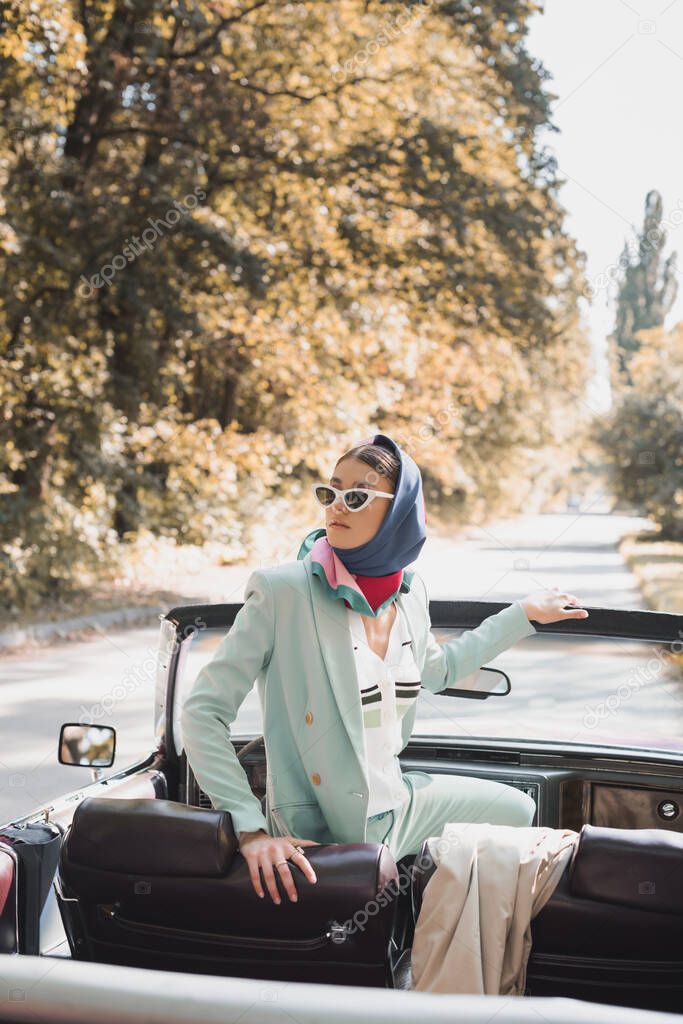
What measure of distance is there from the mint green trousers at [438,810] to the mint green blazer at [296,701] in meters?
0.12

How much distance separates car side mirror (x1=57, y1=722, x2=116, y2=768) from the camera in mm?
2971

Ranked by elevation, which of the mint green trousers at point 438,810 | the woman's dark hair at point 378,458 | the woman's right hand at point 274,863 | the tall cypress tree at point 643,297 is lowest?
the mint green trousers at point 438,810

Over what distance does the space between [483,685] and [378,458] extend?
985 millimetres

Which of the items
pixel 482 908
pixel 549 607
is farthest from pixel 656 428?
pixel 482 908

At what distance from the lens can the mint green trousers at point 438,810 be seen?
2416mm

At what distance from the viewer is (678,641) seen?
2.78m

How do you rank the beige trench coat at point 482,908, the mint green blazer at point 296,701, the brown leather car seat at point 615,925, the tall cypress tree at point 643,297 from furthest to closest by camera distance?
1. the tall cypress tree at point 643,297
2. the mint green blazer at point 296,701
3. the beige trench coat at point 482,908
4. the brown leather car seat at point 615,925

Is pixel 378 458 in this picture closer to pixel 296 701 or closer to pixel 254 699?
pixel 296 701

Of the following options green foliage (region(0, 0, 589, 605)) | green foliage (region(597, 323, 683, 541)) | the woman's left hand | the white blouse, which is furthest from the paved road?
green foliage (region(597, 323, 683, 541))

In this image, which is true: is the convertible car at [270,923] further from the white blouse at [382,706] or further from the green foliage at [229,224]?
the green foliage at [229,224]

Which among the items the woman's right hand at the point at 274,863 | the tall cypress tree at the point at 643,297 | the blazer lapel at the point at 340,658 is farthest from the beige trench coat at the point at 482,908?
the tall cypress tree at the point at 643,297

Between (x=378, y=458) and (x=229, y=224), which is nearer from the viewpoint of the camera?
(x=378, y=458)

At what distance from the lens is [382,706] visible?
241cm

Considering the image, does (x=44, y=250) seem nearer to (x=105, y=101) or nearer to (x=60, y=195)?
(x=60, y=195)
